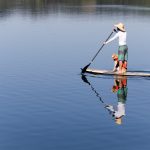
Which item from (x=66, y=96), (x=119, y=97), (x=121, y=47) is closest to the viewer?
(x=66, y=96)

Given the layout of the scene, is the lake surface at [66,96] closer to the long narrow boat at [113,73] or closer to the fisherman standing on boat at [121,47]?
the long narrow boat at [113,73]

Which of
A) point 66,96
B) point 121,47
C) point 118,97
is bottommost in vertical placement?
point 118,97

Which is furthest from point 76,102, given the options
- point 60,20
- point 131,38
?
point 60,20

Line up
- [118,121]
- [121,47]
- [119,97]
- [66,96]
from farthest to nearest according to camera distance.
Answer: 1. [121,47]
2. [119,97]
3. [66,96]
4. [118,121]

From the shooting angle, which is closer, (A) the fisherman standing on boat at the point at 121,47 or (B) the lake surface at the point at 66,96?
(B) the lake surface at the point at 66,96

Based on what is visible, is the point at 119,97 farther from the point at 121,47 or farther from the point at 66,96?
the point at 121,47

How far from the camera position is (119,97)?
1188 inches

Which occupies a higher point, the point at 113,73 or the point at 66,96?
the point at 66,96

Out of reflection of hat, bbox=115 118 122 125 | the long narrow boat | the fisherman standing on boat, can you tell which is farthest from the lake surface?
the fisherman standing on boat

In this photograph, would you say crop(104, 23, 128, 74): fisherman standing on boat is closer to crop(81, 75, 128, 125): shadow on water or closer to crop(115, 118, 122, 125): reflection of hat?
crop(81, 75, 128, 125): shadow on water

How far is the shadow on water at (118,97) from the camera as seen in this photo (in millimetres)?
25930

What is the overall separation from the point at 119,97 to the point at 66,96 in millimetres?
3159

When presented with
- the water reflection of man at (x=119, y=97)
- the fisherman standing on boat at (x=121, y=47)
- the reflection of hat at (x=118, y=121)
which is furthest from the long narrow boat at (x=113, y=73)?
the reflection of hat at (x=118, y=121)

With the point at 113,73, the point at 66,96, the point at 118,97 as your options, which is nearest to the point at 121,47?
the point at 113,73
